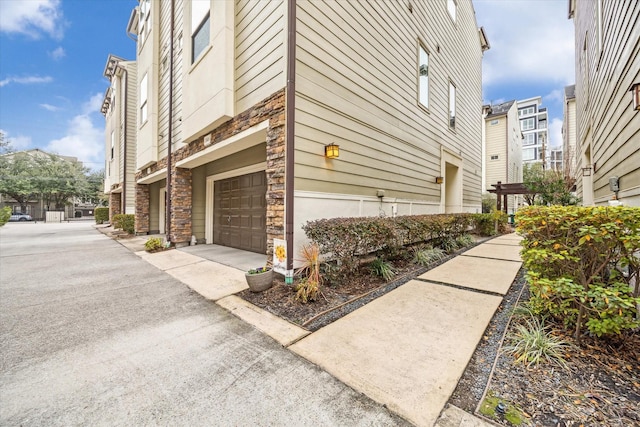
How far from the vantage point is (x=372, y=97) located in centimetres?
553

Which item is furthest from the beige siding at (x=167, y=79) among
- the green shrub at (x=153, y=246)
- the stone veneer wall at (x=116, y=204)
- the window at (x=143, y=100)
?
A: the stone veneer wall at (x=116, y=204)

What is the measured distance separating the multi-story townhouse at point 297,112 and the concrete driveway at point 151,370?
5.69 ft

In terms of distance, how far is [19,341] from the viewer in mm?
2375

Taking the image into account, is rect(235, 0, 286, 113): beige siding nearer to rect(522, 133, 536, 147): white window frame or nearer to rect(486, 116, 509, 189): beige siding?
rect(486, 116, 509, 189): beige siding

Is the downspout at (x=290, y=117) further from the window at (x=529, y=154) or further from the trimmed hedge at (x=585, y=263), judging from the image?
the window at (x=529, y=154)

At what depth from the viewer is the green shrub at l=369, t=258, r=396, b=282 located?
411 cm

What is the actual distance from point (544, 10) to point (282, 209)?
573 inches

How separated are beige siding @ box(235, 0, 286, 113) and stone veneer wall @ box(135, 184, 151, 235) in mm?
8593

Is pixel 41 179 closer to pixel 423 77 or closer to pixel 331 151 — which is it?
pixel 331 151

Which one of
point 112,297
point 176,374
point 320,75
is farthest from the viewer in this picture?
point 320,75

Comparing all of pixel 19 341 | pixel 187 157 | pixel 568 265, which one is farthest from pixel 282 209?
pixel 187 157

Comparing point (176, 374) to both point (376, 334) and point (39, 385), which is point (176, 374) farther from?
point (376, 334)

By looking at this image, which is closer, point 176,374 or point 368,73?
point 176,374

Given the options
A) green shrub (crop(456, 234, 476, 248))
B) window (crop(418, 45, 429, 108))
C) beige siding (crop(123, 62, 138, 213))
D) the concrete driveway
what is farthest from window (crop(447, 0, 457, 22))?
beige siding (crop(123, 62, 138, 213))
